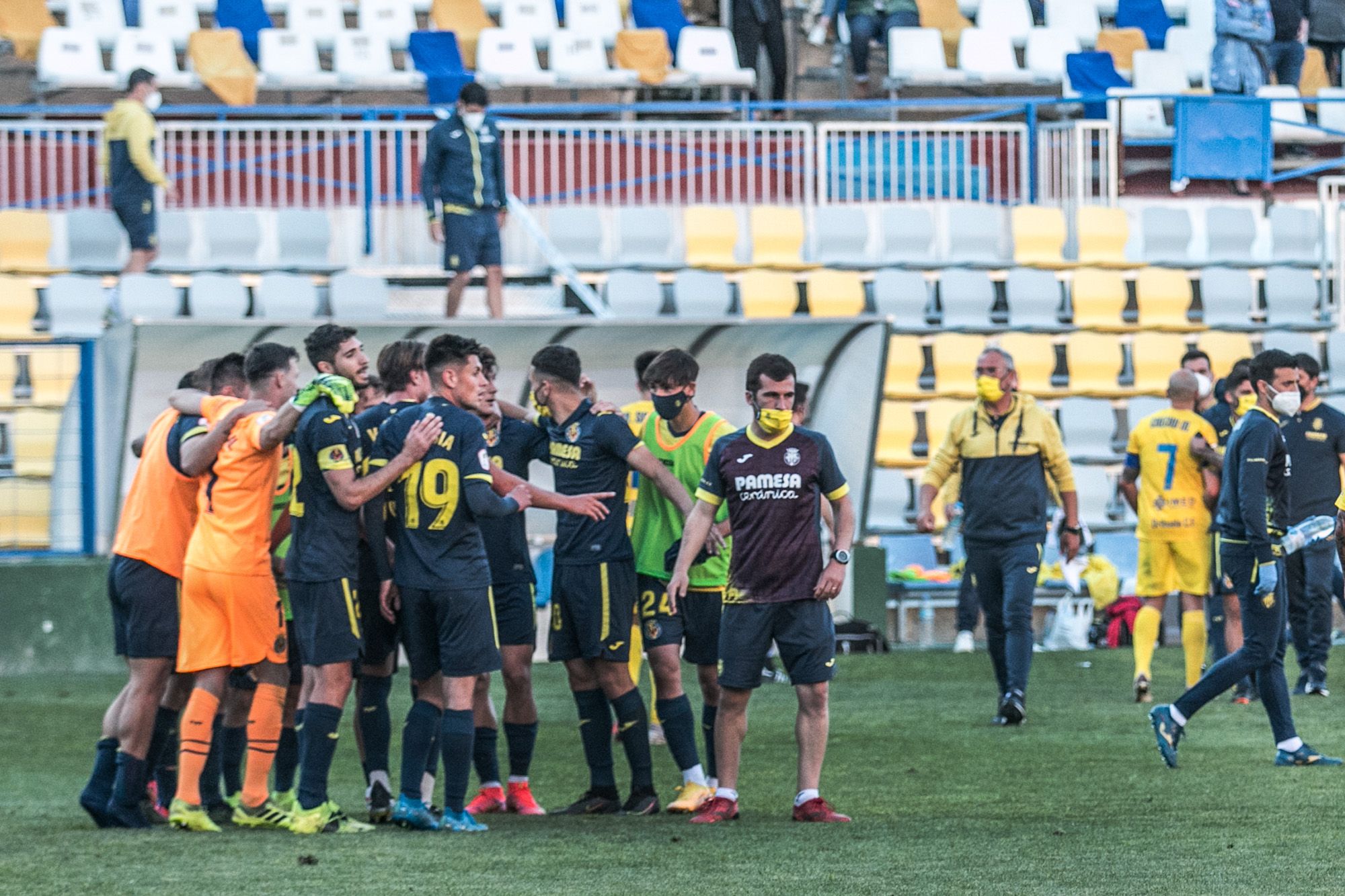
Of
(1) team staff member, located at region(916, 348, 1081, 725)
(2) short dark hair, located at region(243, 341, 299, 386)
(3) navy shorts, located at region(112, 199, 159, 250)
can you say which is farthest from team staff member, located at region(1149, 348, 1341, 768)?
(3) navy shorts, located at region(112, 199, 159, 250)

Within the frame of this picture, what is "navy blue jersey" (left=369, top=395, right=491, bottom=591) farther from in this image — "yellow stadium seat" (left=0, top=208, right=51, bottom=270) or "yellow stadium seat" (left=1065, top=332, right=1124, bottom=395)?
"yellow stadium seat" (left=1065, top=332, right=1124, bottom=395)

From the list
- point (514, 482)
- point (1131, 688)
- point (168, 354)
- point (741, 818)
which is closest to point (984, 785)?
point (741, 818)

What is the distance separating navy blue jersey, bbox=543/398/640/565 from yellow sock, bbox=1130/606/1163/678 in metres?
4.61

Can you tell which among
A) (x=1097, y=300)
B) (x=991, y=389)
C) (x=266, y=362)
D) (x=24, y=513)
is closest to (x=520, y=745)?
(x=266, y=362)

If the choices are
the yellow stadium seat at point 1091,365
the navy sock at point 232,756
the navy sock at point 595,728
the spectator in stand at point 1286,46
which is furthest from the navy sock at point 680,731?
the spectator in stand at point 1286,46

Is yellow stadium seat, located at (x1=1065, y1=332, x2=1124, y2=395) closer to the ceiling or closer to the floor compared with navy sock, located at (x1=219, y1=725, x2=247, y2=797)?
closer to the ceiling

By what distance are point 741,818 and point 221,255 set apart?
460 inches

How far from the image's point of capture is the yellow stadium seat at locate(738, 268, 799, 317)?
1819 centimetres

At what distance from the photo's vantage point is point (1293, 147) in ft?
73.2

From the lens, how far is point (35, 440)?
14367 millimetres

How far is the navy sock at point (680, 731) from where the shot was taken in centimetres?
824

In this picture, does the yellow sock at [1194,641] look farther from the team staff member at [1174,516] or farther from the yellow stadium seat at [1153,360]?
the yellow stadium seat at [1153,360]

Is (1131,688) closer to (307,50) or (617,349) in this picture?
(617,349)

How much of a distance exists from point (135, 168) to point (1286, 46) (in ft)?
42.4
